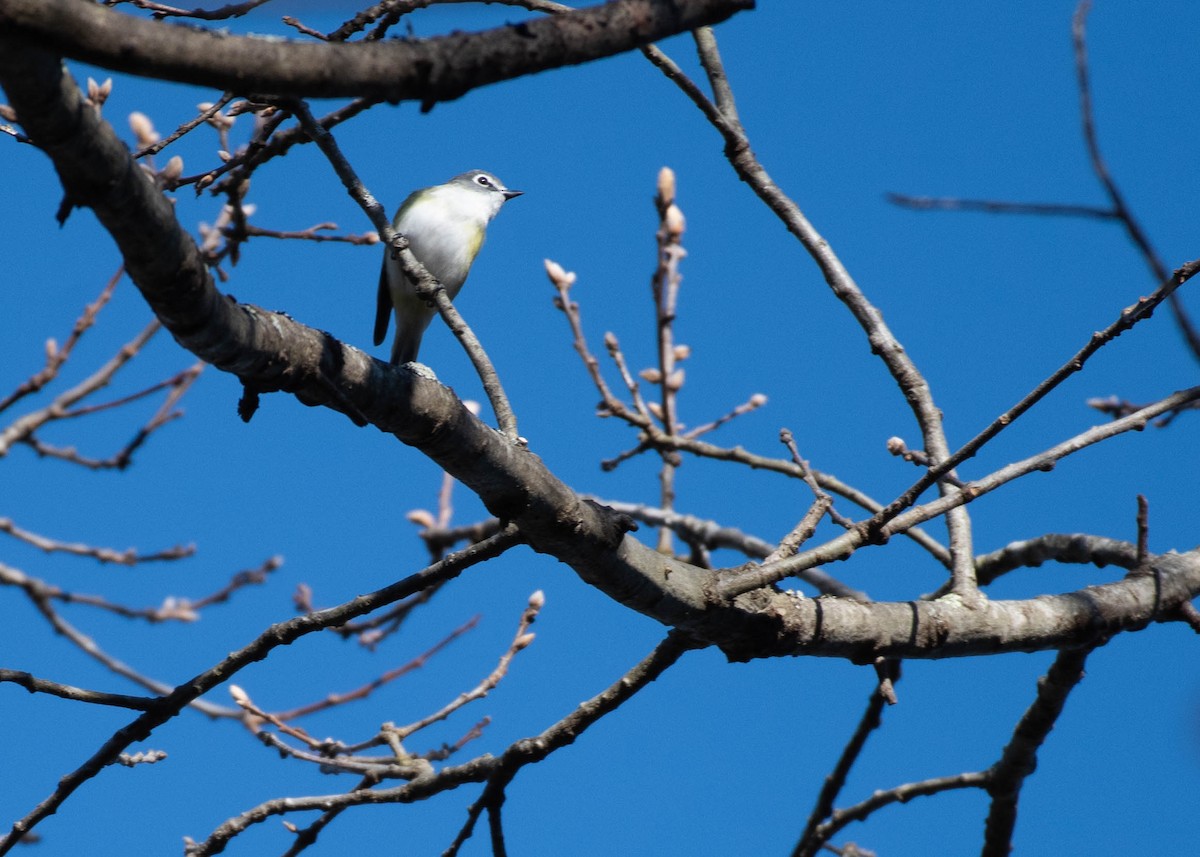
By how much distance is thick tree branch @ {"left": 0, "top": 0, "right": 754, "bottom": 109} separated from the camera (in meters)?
1.28

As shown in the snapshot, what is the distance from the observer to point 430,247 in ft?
19.4

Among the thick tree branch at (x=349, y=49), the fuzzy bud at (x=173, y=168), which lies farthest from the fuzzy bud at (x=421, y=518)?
the thick tree branch at (x=349, y=49)

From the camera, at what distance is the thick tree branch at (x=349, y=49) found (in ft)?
4.21

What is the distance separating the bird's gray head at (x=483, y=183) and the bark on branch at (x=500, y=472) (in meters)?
4.23

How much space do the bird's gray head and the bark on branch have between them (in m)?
4.23

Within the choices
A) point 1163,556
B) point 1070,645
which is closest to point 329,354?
point 1070,645

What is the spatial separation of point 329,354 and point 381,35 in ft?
3.54

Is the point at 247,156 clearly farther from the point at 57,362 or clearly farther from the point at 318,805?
the point at 57,362

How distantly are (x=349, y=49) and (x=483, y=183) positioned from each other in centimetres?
552

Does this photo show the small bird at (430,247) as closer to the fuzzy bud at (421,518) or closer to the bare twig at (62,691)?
the fuzzy bud at (421,518)

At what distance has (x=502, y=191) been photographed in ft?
22.3

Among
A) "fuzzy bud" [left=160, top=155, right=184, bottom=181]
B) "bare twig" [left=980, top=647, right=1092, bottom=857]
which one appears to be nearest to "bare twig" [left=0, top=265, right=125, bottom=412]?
"fuzzy bud" [left=160, top=155, right=184, bottom=181]

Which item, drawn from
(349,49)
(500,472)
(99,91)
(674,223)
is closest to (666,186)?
(674,223)

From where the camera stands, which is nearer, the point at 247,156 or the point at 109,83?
the point at 247,156
